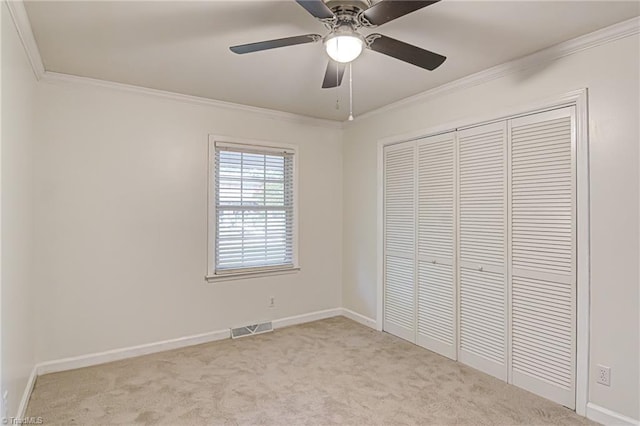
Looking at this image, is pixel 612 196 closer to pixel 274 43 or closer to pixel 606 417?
pixel 606 417

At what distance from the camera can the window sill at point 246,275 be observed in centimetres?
380

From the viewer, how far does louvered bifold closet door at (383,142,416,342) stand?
3.73 meters

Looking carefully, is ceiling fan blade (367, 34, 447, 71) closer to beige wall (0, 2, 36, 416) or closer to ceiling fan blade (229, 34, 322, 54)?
ceiling fan blade (229, 34, 322, 54)

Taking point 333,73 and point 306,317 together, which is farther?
point 306,317

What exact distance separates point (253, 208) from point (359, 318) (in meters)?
1.83

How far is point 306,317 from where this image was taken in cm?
439

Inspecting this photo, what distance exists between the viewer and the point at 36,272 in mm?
2961

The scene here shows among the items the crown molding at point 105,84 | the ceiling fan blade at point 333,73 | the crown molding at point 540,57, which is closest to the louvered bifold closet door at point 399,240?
the crown molding at point 540,57

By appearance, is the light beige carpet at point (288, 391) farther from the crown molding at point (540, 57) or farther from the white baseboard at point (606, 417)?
the crown molding at point (540, 57)

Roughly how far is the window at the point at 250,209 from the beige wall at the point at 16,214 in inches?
58.6

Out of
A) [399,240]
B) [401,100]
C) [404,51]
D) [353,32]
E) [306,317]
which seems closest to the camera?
[353,32]

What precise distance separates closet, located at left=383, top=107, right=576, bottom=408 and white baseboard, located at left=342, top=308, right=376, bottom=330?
30cm

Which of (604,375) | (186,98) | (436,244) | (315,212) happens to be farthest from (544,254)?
(186,98)

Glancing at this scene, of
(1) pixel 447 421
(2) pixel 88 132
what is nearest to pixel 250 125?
(2) pixel 88 132
